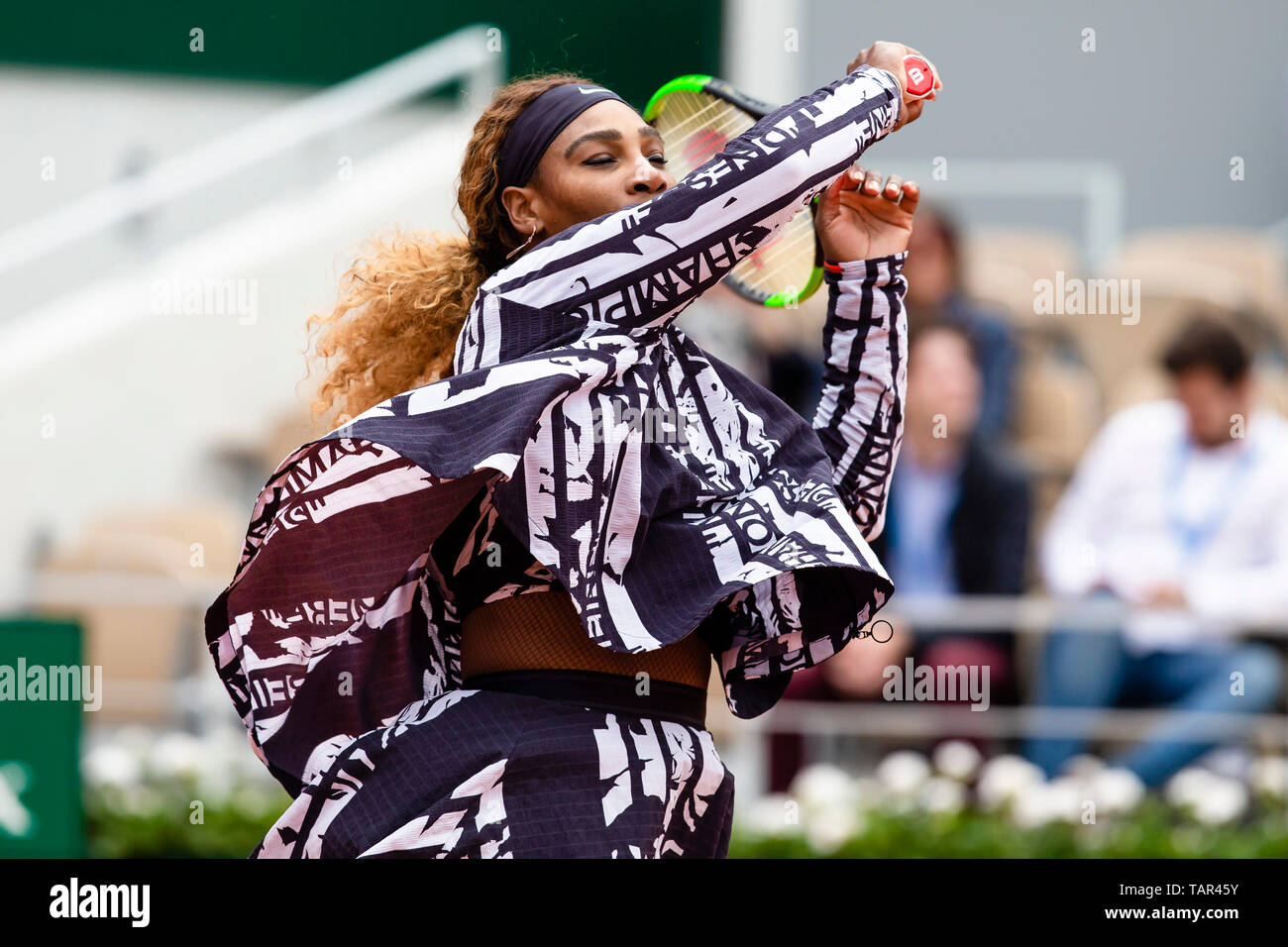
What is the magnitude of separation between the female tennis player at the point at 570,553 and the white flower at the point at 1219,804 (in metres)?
2.46

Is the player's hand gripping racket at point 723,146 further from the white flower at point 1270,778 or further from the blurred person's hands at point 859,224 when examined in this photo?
the white flower at point 1270,778

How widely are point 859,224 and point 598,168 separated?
330 millimetres

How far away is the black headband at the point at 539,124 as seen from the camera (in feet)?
6.86

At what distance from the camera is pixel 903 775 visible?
14.2ft

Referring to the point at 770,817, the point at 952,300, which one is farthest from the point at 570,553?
the point at 952,300

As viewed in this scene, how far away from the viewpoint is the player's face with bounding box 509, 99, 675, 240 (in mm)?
2061

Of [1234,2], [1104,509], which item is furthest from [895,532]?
[1234,2]

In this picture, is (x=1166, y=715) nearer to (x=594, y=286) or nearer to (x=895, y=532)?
(x=895, y=532)

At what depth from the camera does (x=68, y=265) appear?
7707 millimetres

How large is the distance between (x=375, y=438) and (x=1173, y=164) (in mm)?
6026

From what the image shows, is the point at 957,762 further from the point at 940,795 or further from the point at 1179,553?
the point at 1179,553

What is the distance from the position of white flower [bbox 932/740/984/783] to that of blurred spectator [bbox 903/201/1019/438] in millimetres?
972

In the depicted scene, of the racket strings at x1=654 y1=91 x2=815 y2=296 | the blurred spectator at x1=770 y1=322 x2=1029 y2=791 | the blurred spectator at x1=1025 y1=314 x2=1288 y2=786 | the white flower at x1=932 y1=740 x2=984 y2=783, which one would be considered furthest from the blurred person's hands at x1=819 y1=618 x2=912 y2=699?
the racket strings at x1=654 y1=91 x2=815 y2=296

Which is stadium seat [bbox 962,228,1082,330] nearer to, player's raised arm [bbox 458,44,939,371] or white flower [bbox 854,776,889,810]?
white flower [bbox 854,776,889,810]
